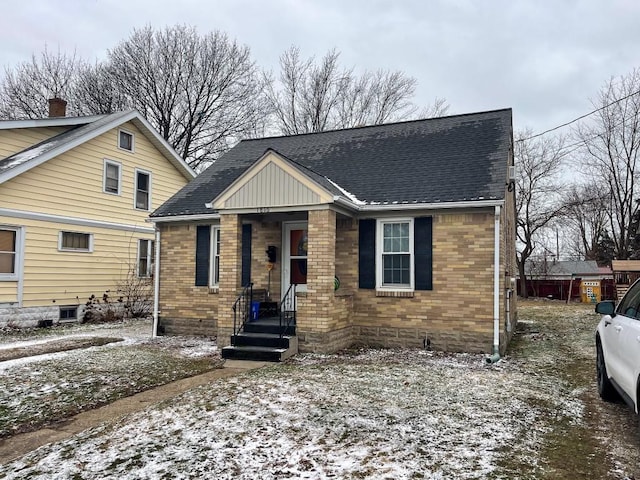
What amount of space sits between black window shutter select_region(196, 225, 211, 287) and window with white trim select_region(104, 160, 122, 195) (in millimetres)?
5924

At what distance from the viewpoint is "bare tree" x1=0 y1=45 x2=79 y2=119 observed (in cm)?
2633

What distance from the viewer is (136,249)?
56.4ft

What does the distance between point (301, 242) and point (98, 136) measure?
8647 millimetres

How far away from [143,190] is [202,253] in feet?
22.5

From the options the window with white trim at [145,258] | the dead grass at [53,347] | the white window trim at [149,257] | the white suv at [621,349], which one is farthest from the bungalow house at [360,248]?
the window with white trim at [145,258]

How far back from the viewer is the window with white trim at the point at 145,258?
1734cm

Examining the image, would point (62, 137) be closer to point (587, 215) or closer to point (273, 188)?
point (273, 188)

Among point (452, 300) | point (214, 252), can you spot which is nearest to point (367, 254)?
point (452, 300)

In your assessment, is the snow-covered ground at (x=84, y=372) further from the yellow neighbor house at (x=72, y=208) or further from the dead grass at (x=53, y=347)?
the yellow neighbor house at (x=72, y=208)

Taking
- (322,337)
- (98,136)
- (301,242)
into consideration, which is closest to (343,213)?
(301,242)

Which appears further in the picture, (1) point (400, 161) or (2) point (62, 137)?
(2) point (62, 137)

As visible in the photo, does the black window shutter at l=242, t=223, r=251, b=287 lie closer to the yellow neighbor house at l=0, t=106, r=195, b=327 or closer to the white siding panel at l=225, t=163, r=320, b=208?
the white siding panel at l=225, t=163, r=320, b=208

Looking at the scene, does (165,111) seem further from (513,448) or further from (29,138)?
(513,448)

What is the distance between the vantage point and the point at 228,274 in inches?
400
